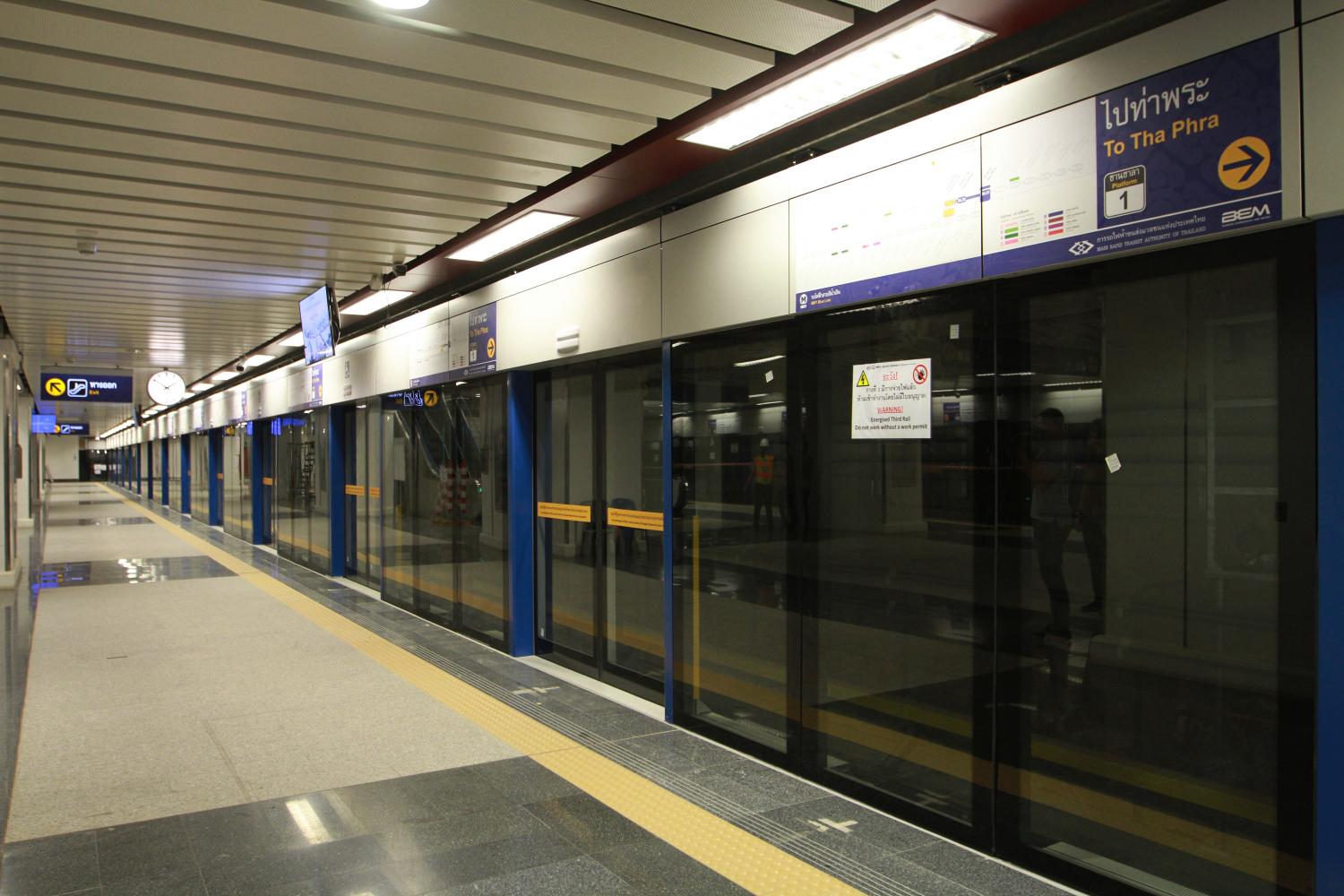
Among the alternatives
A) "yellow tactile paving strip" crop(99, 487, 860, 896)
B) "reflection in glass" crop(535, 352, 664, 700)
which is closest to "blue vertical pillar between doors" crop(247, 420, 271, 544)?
"yellow tactile paving strip" crop(99, 487, 860, 896)

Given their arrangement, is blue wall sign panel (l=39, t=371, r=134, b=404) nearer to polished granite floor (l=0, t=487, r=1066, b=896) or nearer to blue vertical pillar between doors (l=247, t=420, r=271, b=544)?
blue vertical pillar between doors (l=247, t=420, r=271, b=544)

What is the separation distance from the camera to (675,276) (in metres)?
4.65

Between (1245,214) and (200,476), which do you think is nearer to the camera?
(1245,214)

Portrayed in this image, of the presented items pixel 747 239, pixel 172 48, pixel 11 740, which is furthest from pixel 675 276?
pixel 11 740

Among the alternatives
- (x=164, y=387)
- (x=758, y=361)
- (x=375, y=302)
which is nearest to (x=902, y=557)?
(x=758, y=361)

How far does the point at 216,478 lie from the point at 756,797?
19338mm

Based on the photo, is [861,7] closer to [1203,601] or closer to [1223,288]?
[1223,288]

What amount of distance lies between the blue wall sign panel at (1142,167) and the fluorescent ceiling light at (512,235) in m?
2.93

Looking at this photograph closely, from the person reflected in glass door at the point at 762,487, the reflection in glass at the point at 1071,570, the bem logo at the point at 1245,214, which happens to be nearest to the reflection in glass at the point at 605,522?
the person reflected in glass door at the point at 762,487

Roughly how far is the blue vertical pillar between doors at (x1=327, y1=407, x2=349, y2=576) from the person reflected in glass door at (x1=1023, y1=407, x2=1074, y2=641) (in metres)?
9.35

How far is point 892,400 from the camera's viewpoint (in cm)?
354

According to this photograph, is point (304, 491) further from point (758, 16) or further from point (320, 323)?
point (758, 16)

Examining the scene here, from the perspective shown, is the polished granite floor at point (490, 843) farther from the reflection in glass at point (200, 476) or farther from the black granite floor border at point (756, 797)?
the reflection in glass at point (200, 476)

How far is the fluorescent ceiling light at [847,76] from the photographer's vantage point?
2955mm
